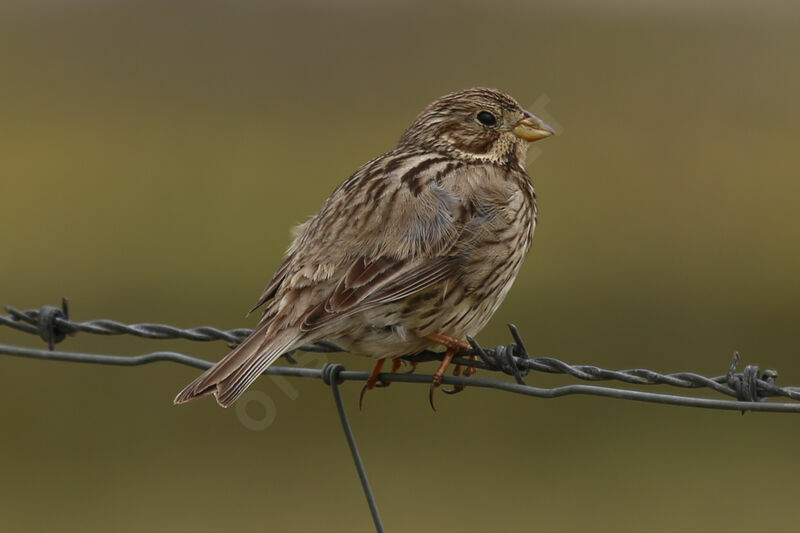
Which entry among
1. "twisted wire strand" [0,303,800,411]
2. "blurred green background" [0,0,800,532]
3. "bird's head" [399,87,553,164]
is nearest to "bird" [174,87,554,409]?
"twisted wire strand" [0,303,800,411]

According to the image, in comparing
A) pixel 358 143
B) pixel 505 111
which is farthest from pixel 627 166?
pixel 505 111

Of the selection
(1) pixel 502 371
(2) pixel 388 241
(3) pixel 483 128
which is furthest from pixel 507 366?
(3) pixel 483 128

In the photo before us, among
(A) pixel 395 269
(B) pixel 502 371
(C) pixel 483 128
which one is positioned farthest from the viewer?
(C) pixel 483 128

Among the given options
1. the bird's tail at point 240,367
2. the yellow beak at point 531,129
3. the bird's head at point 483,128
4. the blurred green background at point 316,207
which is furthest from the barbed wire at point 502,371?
the blurred green background at point 316,207

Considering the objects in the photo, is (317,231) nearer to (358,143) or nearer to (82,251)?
(82,251)

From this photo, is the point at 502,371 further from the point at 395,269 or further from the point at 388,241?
the point at 388,241
